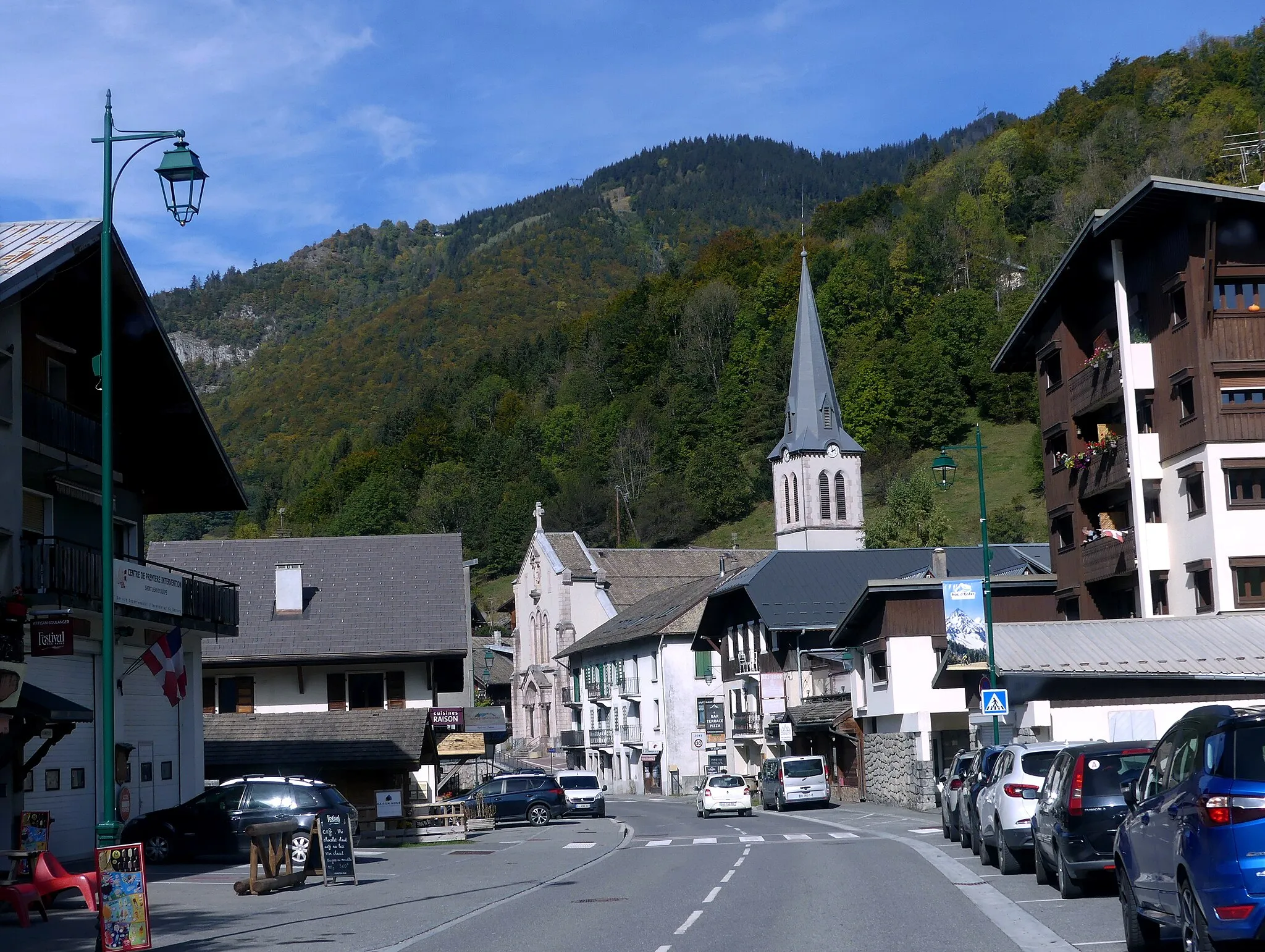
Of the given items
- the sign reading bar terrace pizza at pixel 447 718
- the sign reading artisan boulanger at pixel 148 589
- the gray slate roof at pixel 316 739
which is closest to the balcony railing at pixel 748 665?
the gray slate roof at pixel 316 739

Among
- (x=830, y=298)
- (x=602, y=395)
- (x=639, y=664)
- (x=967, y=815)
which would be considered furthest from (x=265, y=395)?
(x=967, y=815)

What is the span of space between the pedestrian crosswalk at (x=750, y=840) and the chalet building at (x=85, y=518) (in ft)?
34.7

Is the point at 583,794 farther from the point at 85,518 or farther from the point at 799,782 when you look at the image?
the point at 85,518

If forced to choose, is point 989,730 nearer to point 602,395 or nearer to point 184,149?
point 184,149

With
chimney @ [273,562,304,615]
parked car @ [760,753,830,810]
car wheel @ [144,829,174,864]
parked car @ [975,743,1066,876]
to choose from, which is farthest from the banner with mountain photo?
Result: chimney @ [273,562,304,615]

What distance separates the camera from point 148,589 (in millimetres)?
26875

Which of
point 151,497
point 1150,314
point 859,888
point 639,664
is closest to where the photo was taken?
point 859,888

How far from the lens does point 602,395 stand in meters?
134

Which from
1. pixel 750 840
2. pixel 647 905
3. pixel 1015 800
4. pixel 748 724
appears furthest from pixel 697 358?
pixel 647 905

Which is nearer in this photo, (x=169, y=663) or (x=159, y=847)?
(x=159, y=847)

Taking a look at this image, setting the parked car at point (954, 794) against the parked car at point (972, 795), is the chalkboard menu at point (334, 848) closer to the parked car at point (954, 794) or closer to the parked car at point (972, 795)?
the parked car at point (972, 795)

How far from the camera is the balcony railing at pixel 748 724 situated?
61.5m

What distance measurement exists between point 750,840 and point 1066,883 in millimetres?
16546

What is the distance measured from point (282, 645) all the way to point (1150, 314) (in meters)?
28.2
